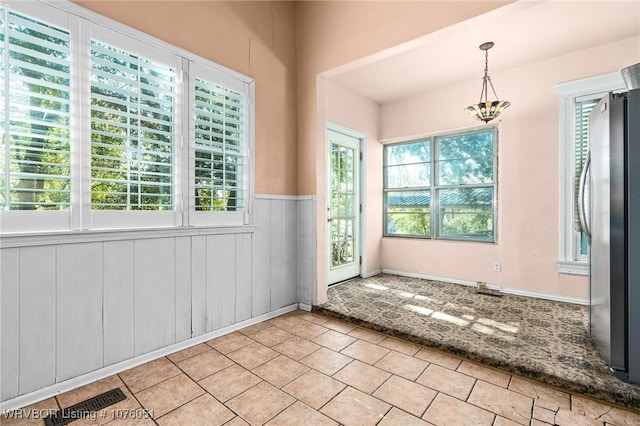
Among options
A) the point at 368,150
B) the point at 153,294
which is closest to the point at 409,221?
the point at 368,150

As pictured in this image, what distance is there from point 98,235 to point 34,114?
0.77 metres

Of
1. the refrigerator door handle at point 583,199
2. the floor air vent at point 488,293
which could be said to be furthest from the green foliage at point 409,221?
the refrigerator door handle at point 583,199

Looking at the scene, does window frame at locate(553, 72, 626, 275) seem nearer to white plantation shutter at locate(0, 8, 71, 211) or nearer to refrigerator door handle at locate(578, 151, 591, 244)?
refrigerator door handle at locate(578, 151, 591, 244)

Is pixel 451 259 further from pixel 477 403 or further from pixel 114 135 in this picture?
pixel 114 135

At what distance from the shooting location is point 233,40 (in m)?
2.76

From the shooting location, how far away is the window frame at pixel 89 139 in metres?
1.78

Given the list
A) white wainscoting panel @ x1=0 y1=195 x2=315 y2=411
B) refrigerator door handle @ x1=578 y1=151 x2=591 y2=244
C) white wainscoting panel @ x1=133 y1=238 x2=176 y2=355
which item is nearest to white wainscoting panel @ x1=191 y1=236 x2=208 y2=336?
white wainscoting panel @ x1=0 y1=195 x2=315 y2=411

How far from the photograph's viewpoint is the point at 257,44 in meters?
2.97

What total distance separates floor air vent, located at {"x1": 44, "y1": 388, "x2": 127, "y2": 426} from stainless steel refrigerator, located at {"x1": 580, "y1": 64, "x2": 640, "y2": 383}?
2.96m

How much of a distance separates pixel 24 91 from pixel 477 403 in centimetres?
309

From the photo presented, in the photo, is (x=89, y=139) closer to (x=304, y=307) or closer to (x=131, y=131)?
(x=131, y=131)

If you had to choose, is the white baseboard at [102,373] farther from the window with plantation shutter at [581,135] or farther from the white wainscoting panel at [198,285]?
the window with plantation shutter at [581,135]

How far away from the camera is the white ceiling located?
259 cm

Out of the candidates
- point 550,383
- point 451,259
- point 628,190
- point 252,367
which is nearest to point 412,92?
point 451,259
